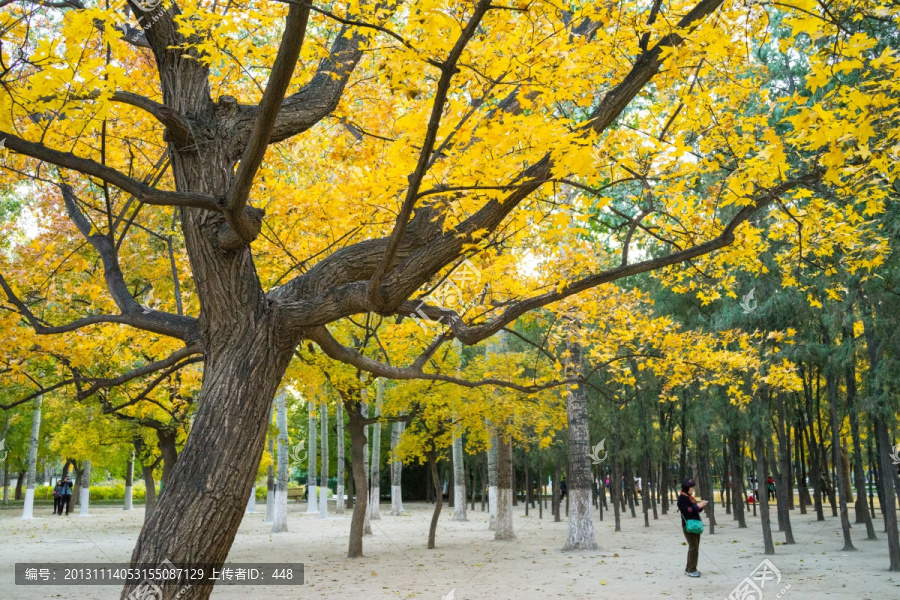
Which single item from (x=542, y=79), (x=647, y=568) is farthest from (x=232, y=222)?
(x=647, y=568)

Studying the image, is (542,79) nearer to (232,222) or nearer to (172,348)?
(232,222)

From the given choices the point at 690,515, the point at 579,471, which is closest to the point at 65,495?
the point at 579,471

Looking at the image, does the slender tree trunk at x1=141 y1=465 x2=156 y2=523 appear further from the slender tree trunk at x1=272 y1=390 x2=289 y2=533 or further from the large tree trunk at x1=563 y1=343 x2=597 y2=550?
the large tree trunk at x1=563 y1=343 x2=597 y2=550

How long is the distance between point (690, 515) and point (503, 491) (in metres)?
7.07

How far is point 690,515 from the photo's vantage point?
A: 375 inches

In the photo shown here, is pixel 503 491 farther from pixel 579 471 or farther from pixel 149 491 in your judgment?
pixel 149 491

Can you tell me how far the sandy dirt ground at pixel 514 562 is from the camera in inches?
354

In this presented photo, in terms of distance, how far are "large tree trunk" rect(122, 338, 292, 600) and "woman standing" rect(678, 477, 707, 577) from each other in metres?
7.04

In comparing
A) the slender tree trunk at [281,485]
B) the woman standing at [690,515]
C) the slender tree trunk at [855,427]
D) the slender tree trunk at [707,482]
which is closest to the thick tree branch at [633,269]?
the woman standing at [690,515]

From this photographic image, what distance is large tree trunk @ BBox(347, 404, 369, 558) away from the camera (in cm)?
1291

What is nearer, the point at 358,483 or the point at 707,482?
the point at 358,483

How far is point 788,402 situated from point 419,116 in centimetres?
1898

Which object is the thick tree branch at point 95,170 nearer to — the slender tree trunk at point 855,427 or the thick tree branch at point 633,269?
the thick tree branch at point 633,269

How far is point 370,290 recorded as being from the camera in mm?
4219
